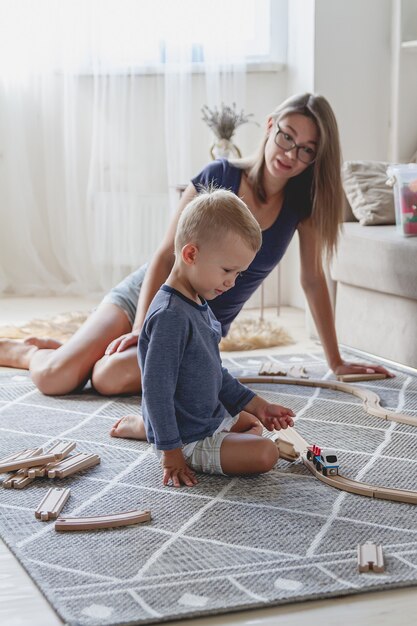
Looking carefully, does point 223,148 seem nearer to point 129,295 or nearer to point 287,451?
point 129,295

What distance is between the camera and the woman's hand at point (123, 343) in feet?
8.23

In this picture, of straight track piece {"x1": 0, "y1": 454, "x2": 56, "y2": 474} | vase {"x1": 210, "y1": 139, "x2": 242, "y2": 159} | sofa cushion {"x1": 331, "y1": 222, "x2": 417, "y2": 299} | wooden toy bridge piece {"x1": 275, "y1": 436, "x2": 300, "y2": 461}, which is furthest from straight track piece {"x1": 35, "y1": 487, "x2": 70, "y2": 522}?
vase {"x1": 210, "y1": 139, "x2": 242, "y2": 159}

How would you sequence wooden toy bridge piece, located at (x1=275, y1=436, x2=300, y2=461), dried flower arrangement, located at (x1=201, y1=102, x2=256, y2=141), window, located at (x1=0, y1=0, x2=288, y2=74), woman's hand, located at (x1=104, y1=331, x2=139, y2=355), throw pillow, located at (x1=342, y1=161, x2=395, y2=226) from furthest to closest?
window, located at (x1=0, y1=0, x2=288, y2=74) → dried flower arrangement, located at (x1=201, y1=102, x2=256, y2=141) → throw pillow, located at (x1=342, y1=161, x2=395, y2=226) → woman's hand, located at (x1=104, y1=331, x2=139, y2=355) → wooden toy bridge piece, located at (x1=275, y1=436, x2=300, y2=461)

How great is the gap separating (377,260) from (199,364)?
3.92ft

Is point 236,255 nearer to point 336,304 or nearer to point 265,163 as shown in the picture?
point 265,163

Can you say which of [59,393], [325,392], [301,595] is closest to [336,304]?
[325,392]

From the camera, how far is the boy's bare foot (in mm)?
2938

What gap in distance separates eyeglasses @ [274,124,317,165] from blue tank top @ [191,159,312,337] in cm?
14

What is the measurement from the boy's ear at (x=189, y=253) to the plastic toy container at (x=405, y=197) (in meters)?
1.25

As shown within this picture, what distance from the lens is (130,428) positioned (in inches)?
87.2

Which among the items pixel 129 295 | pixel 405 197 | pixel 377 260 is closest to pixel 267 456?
pixel 129 295

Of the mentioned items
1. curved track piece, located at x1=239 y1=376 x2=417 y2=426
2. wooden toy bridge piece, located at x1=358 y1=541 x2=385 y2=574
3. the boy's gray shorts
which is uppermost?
the boy's gray shorts

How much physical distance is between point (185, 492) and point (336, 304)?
5.01 ft

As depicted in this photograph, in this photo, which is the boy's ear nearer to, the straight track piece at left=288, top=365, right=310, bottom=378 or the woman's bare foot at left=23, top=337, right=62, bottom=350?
the straight track piece at left=288, top=365, right=310, bottom=378
